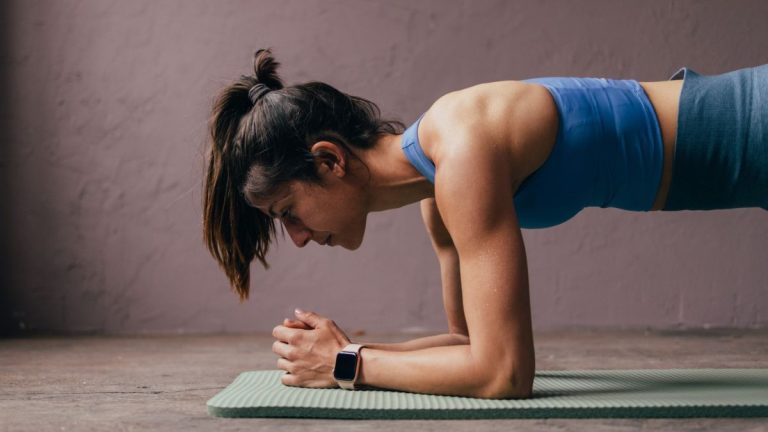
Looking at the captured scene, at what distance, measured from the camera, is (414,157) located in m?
1.50

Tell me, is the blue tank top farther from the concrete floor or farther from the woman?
the concrete floor

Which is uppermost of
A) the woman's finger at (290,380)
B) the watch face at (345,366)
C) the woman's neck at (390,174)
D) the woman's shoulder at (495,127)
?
the woman's shoulder at (495,127)

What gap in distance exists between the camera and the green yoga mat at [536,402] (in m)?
1.29

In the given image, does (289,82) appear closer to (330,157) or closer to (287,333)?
(330,157)

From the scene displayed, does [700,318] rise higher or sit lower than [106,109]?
lower

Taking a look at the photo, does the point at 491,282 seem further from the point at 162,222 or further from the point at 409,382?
the point at 162,222

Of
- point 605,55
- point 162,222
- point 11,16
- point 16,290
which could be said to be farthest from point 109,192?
point 605,55

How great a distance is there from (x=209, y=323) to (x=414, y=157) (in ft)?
6.47

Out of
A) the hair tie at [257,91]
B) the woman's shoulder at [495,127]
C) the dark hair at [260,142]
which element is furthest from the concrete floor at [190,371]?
the hair tie at [257,91]

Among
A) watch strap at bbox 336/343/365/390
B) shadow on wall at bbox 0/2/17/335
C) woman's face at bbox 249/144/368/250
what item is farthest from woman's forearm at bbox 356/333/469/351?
shadow on wall at bbox 0/2/17/335

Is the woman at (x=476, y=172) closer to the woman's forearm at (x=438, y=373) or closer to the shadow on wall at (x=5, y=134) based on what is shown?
the woman's forearm at (x=438, y=373)

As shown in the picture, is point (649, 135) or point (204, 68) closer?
point (649, 135)

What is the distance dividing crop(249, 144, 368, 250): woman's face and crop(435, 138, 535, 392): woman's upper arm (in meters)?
0.26

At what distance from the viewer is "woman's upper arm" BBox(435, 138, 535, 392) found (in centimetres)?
130
